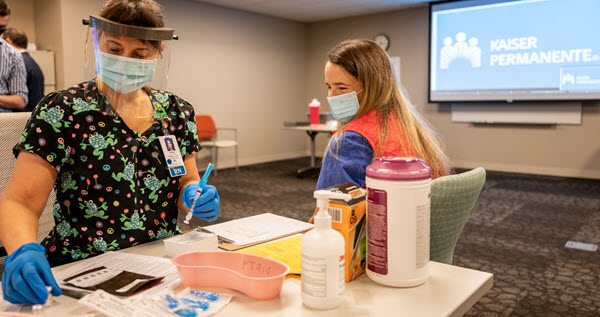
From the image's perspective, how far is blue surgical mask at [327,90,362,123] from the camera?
4.96 ft

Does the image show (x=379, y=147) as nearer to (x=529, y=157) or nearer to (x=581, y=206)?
(x=581, y=206)

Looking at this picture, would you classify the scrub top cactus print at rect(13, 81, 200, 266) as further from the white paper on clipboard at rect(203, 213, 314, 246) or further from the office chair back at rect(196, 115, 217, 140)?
the office chair back at rect(196, 115, 217, 140)

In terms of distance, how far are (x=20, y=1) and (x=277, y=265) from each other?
589 cm

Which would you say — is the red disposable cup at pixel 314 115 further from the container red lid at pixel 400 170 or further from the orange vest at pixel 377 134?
the container red lid at pixel 400 170

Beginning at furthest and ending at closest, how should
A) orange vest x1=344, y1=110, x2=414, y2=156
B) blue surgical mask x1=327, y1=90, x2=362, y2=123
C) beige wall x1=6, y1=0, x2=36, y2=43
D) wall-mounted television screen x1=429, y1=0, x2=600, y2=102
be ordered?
wall-mounted television screen x1=429, y1=0, x2=600, y2=102 → beige wall x1=6, y1=0, x2=36, y2=43 → blue surgical mask x1=327, y1=90, x2=362, y2=123 → orange vest x1=344, y1=110, x2=414, y2=156

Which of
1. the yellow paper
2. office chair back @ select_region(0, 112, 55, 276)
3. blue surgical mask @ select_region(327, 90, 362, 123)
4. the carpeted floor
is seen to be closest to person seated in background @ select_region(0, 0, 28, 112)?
the carpeted floor

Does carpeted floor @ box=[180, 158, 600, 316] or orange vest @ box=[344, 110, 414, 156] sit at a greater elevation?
Result: orange vest @ box=[344, 110, 414, 156]

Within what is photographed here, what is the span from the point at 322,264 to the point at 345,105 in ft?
3.00

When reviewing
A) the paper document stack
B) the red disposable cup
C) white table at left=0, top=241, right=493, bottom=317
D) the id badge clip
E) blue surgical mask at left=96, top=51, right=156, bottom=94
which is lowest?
white table at left=0, top=241, right=493, bottom=317

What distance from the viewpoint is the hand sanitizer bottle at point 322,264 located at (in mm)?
717

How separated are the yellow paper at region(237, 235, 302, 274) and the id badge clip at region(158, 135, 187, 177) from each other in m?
0.34

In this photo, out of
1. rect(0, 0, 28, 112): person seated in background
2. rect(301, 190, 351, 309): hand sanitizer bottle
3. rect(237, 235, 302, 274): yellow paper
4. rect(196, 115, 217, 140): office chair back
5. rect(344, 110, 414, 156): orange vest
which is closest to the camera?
rect(301, 190, 351, 309): hand sanitizer bottle

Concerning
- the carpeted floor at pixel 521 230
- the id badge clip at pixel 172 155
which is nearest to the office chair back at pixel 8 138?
the id badge clip at pixel 172 155

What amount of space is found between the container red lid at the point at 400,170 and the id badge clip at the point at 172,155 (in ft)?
2.10
